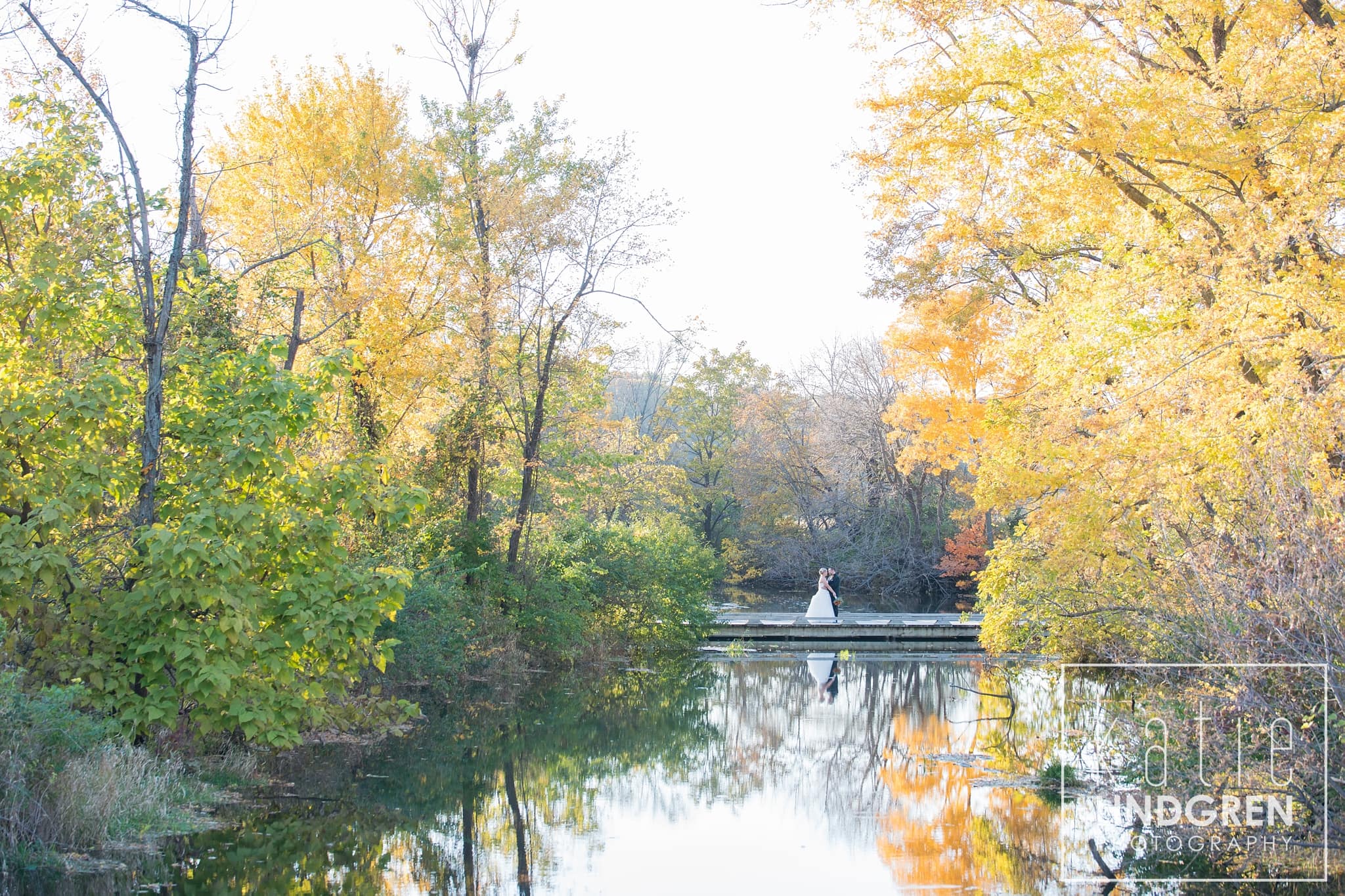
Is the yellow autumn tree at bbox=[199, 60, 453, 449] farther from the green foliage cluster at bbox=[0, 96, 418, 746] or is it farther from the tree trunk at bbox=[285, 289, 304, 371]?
the green foliage cluster at bbox=[0, 96, 418, 746]

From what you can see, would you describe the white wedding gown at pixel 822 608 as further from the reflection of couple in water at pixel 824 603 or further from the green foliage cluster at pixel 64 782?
the green foliage cluster at pixel 64 782

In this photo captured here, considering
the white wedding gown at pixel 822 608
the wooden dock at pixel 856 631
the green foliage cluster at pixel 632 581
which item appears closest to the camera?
the green foliage cluster at pixel 632 581

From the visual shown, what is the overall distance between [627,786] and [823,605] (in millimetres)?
15652

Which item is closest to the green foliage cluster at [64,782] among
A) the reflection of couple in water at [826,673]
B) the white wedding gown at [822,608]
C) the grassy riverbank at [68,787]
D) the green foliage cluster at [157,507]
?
the grassy riverbank at [68,787]

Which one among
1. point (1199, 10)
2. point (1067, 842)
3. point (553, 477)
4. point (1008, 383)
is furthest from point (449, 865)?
point (1008, 383)

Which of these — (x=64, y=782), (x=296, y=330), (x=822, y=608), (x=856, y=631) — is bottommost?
(x=856, y=631)

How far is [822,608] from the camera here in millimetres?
26641

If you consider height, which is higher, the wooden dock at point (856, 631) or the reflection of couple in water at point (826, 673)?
the wooden dock at point (856, 631)

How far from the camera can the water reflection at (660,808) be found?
8.19 m

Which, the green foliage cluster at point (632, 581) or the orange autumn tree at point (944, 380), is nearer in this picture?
the green foliage cluster at point (632, 581)

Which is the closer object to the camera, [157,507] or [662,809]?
[157,507]

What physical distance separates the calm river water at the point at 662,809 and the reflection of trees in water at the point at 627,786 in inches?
1.3

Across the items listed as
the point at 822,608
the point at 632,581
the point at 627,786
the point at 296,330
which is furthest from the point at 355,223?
the point at 822,608

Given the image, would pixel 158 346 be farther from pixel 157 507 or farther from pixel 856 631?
pixel 856 631
